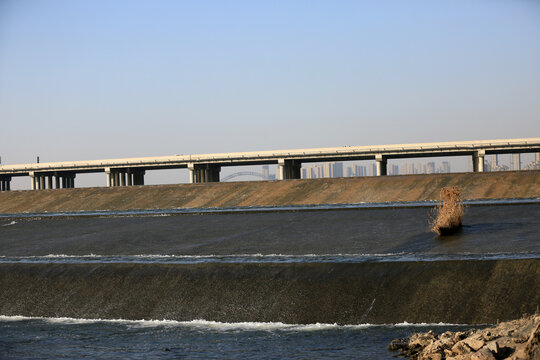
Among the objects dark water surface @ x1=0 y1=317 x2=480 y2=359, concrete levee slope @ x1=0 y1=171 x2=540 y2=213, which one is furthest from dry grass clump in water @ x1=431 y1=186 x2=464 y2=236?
concrete levee slope @ x1=0 y1=171 x2=540 y2=213

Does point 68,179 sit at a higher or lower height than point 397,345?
higher

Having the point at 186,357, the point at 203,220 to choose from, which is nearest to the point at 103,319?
the point at 186,357

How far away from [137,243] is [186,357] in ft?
46.0

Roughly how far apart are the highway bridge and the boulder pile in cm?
8477

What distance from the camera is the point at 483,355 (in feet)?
36.4

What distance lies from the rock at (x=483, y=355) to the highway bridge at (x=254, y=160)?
85.9 metres

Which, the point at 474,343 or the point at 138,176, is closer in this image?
the point at 474,343

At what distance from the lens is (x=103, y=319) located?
57.3ft

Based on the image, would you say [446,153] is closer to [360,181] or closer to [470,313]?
[360,181]

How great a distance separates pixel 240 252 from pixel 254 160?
280 ft

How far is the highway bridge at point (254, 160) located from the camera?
95.1 meters

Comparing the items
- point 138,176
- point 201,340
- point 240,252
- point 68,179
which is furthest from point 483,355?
point 68,179

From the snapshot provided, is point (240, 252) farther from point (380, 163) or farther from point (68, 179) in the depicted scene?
point (68, 179)

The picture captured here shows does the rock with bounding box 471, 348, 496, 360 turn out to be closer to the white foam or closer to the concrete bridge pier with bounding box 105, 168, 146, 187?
the white foam
